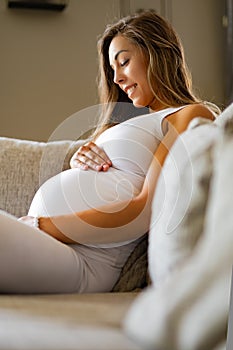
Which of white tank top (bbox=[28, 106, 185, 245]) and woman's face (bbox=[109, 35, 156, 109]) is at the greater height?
woman's face (bbox=[109, 35, 156, 109])

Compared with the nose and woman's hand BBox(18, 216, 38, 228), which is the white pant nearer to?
woman's hand BBox(18, 216, 38, 228)

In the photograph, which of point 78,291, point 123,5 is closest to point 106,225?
point 78,291

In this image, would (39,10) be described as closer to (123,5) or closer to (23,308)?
(123,5)

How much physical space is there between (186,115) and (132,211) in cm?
8

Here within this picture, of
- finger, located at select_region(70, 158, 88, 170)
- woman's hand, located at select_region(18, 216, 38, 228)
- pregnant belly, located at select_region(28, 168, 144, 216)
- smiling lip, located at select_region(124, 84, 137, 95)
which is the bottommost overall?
woman's hand, located at select_region(18, 216, 38, 228)

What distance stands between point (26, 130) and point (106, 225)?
3.7 inches

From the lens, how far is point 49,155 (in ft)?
1.72

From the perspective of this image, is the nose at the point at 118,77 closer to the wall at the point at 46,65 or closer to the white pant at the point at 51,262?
the wall at the point at 46,65

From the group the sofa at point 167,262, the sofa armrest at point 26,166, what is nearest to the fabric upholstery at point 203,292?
the sofa at point 167,262

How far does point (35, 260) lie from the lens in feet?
1.70

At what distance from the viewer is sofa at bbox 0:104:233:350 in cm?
50

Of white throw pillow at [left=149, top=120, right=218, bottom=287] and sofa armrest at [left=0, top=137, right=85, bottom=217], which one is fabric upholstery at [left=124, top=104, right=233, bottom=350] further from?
Result: sofa armrest at [left=0, top=137, right=85, bottom=217]

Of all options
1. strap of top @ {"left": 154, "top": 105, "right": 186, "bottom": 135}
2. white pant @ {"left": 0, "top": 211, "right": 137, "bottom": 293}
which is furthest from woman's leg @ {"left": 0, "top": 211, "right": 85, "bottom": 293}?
strap of top @ {"left": 154, "top": 105, "right": 186, "bottom": 135}

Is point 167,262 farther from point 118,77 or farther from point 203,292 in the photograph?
point 118,77
